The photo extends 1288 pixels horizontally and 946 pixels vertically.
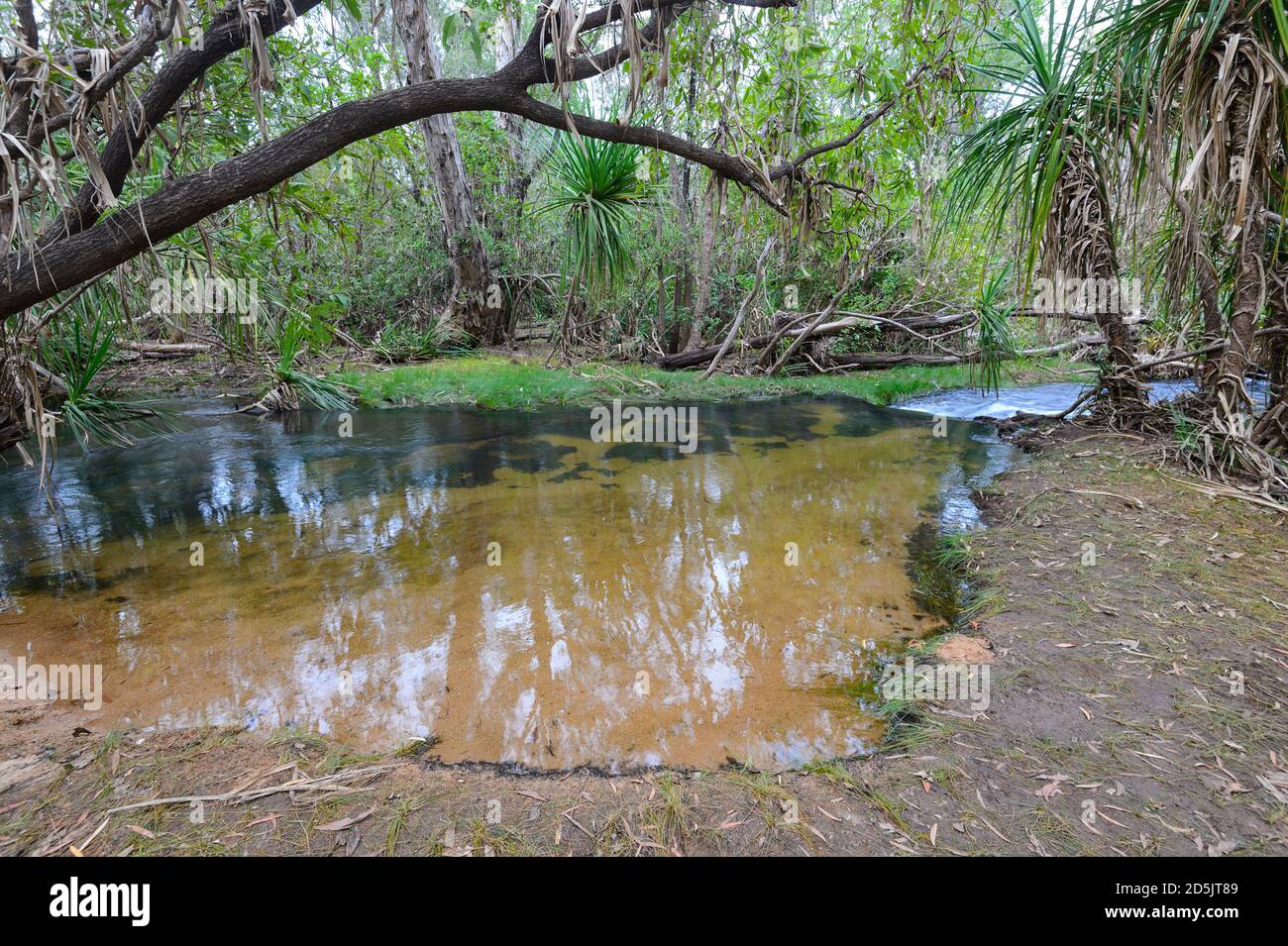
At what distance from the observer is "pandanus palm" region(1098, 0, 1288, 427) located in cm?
293

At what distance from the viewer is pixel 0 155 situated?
2.24 meters

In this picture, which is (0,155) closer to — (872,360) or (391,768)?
(391,768)

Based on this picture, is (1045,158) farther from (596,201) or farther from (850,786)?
(850,786)

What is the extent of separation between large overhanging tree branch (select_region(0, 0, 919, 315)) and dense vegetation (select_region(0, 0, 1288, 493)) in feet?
0.04

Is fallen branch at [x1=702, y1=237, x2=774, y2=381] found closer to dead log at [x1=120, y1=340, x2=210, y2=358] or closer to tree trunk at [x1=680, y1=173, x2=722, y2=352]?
tree trunk at [x1=680, y1=173, x2=722, y2=352]

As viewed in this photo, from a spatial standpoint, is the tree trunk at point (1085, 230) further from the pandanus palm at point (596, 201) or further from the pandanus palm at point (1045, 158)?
the pandanus palm at point (596, 201)

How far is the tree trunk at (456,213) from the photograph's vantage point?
26.8ft

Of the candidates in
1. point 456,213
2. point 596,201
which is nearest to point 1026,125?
point 596,201

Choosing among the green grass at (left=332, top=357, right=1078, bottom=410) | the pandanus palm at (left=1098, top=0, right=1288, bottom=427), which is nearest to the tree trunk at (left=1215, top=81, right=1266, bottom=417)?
the pandanus palm at (left=1098, top=0, right=1288, bottom=427)

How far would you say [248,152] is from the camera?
2971 millimetres

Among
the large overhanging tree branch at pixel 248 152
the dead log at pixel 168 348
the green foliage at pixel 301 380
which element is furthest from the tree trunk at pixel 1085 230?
the dead log at pixel 168 348

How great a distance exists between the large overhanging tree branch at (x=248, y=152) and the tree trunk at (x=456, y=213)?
6.07 metres

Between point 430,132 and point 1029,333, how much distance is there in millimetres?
10082
